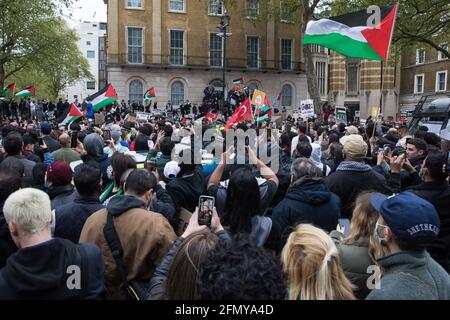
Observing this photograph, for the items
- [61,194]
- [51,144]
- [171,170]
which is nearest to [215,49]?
[51,144]

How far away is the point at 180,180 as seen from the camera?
4.76 metres

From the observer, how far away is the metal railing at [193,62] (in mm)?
35500

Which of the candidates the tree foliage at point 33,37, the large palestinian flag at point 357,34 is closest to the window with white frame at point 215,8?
the tree foliage at point 33,37

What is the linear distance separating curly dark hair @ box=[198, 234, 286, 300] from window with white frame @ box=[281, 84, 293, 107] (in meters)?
39.3

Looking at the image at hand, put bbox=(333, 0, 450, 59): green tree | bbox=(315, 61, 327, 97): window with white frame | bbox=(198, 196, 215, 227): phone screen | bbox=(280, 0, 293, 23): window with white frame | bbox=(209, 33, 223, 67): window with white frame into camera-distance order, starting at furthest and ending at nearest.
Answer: bbox=(315, 61, 327, 97): window with white frame, bbox=(209, 33, 223, 67): window with white frame, bbox=(280, 0, 293, 23): window with white frame, bbox=(333, 0, 450, 59): green tree, bbox=(198, 196, 215, 227): phone screen

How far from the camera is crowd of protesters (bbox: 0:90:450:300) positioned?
2.26 metres

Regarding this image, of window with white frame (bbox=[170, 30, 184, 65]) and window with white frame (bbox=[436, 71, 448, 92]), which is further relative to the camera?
window with white frame (bbox=[436, 71, 448, 92])

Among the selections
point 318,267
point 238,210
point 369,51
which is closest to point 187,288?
point 318,267

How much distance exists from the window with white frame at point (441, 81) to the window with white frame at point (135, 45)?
2591 centimetres

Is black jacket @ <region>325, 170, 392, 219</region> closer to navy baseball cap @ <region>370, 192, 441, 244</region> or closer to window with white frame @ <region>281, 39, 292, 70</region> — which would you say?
navy baseball cap @ <region>370, 192, 441, 244</region>

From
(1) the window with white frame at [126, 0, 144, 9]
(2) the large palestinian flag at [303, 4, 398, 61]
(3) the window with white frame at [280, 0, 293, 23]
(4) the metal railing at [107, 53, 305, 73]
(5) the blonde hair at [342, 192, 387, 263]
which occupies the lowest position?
(5) the blonde hair at [342, 192, 387, 263]

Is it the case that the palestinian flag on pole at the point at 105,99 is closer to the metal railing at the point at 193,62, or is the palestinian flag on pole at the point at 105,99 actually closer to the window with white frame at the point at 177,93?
the metal railing at the point at 193,62

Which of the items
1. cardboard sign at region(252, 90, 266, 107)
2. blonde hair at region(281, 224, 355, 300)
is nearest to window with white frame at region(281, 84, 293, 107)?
cardboard sign at region(252, 90, 266, 107)
